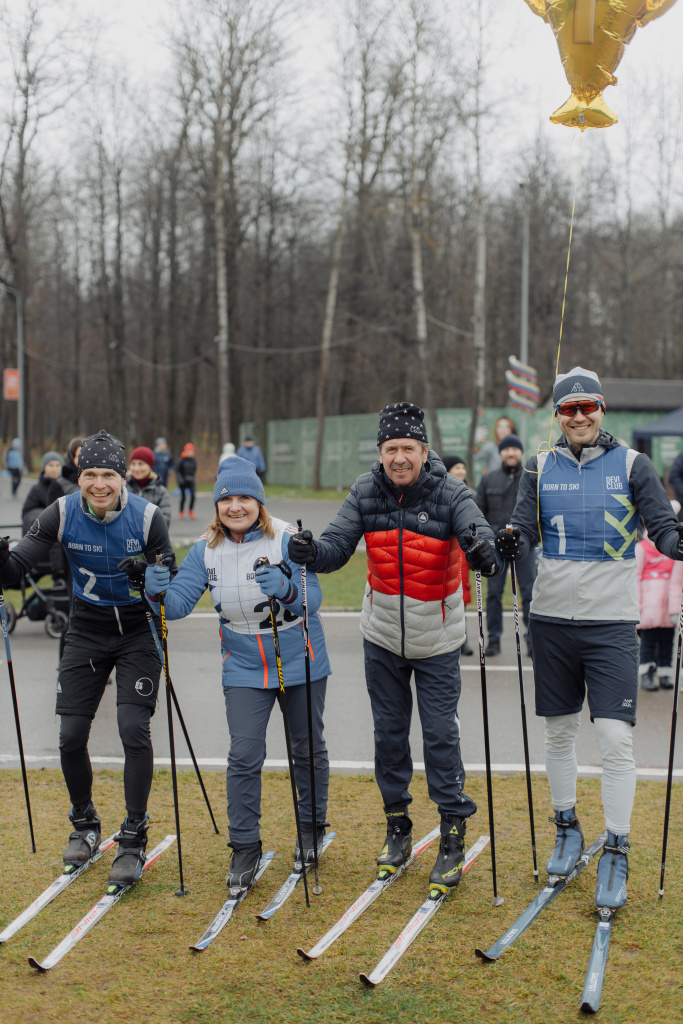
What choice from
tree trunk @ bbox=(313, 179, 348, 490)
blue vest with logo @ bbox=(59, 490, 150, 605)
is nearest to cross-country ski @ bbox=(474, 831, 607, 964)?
blue vest with logo @ bbox=(59, 490, 150, 605)

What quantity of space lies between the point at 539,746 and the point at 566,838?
217 cm

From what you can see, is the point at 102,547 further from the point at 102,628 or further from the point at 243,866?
the point at 243,866

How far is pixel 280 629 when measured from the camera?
4.27 m

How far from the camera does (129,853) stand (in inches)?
168

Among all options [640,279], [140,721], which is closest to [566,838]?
[140,721]

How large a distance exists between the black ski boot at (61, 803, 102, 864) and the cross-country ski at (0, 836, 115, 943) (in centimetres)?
3

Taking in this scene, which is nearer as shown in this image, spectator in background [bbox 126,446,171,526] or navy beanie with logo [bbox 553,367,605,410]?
navy beanie with logo [bbox 553,367,605,410]

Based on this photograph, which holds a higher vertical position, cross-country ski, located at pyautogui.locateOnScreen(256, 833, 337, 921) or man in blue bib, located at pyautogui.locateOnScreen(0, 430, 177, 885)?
man in blue bib, located at pyautogui.locateOnScreen(0, 430, 177, 885)

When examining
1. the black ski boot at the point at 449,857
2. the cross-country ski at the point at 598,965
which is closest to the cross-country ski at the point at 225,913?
the black ski boot at the point at 449,857

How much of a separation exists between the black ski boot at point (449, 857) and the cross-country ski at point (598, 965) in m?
0.63

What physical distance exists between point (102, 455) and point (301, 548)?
1.15m

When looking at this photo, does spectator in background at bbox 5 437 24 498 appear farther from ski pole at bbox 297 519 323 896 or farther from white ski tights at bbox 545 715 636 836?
white ski tights at bbox 545 715 636 836

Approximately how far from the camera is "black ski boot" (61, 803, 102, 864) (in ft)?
14.2

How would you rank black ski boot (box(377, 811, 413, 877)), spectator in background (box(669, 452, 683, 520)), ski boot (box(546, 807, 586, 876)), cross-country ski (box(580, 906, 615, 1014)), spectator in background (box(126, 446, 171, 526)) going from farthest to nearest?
spectator in background (box(669, 452, 683, 520)), spectator in background (box(126, 446, 171, 526)), black ski boot (box(377, 811, 413, 877)), ski boot (box(546, 807, 586, 876)), cross-country ski (box(580, 906, 615, 1014))
